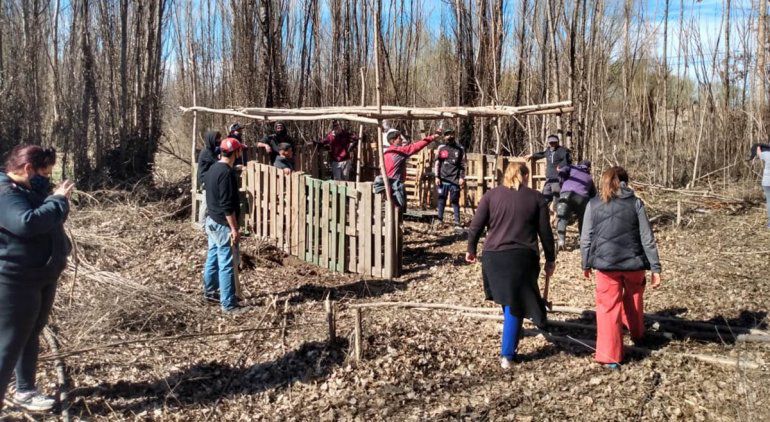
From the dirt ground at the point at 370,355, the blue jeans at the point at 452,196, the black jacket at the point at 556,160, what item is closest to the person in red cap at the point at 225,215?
the dirt ground at the point at 370,355

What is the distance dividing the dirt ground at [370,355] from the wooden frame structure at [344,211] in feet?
1.14

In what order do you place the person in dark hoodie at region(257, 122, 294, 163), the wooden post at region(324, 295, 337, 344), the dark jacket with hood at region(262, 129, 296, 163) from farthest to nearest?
the dark jacket with hood at region(262, 129, 296, 163), the person in dark hoodie at region(257, 122, 294, 163), the wooden post at region(324, 295, 337, 344)

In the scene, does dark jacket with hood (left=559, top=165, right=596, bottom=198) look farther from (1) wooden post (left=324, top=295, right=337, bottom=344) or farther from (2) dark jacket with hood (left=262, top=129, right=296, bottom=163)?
(2) dark jacket with hood (left=262, top=129, right=296, bottom=163)

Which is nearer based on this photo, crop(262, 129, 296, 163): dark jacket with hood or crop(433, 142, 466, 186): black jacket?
crop(433, 142, 466, 186): black jacket

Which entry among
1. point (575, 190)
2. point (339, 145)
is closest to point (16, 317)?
point (575, 190)

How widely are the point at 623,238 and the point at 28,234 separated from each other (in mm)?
4243

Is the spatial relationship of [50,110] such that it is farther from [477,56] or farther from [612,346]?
[612,346]

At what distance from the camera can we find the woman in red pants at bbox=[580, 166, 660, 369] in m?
5.31

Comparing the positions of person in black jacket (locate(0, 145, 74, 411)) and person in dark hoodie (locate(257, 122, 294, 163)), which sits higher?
person in dark hoodie (locate(257, 122, 294, 163))

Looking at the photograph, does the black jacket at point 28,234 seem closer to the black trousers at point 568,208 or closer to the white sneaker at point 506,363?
the white sneaker at point 506,363

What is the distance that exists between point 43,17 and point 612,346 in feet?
44.7

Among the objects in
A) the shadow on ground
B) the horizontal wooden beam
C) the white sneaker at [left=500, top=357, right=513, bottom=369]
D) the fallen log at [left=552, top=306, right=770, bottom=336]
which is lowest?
the shadow on ground

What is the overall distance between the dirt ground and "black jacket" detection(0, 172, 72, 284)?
3.05 ft

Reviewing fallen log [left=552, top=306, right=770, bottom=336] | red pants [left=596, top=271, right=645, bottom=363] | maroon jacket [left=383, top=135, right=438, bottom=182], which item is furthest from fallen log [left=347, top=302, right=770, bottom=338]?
maroon jacket [left=383, top=135, right=438, bottom=182]
